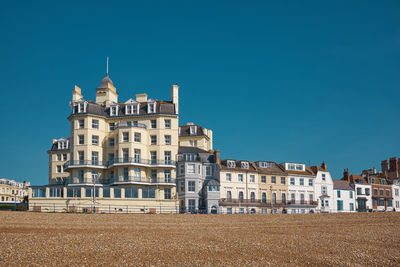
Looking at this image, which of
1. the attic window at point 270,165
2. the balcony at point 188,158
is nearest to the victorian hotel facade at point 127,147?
the balcony at point 188,158

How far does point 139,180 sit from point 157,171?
2.88 meters

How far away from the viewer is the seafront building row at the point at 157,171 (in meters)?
48.0

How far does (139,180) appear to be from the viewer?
51.8m

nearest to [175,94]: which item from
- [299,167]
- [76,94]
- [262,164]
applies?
[76,94]

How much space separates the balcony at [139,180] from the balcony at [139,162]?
1.79 m

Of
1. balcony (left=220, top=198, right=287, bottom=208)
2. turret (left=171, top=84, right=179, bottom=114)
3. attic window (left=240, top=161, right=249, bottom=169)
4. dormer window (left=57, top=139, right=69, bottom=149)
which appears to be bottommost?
balcony (left=220, top=198, right=287, bottom=208)

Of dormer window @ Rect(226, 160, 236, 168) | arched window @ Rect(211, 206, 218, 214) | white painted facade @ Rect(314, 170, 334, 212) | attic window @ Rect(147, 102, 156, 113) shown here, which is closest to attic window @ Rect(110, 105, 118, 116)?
attic window @ Rect(147, 102, 156, 113)

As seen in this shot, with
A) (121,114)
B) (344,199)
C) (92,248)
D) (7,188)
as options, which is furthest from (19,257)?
(7,188)

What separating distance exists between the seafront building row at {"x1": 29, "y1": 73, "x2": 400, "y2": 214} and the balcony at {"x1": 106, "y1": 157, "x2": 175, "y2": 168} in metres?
0.13

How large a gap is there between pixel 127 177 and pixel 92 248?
3157 cm

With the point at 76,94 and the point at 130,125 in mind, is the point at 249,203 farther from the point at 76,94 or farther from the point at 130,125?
the point at 76,94

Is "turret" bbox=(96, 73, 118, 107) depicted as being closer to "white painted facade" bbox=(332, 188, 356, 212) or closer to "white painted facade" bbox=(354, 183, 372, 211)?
"white painted facade" bbox=(332, 188, 356, 212)

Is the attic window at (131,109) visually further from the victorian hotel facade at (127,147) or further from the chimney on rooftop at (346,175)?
the chimney on rooftop at (346,175)

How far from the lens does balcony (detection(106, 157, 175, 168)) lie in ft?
168
